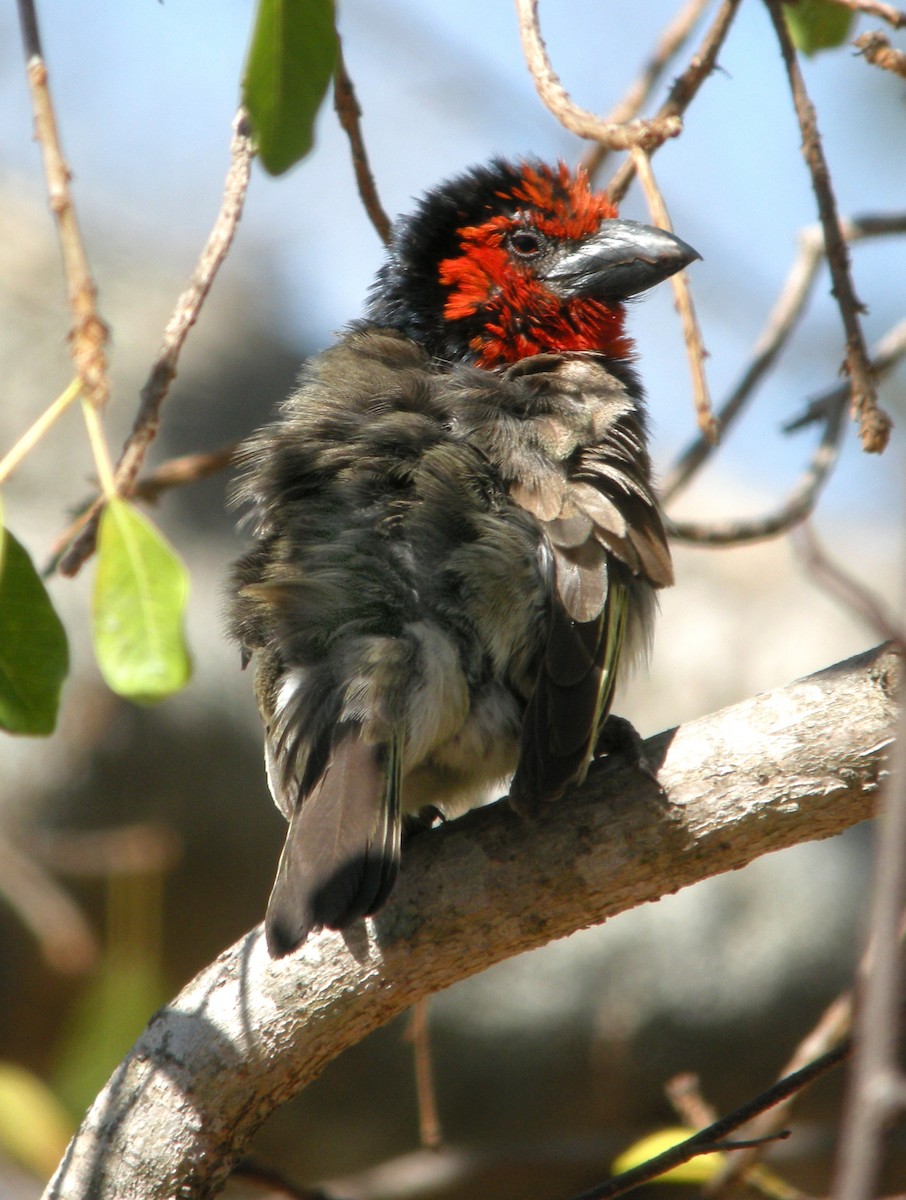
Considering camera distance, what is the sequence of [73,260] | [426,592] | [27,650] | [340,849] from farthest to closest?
1. [426,592]
2. [340,849]
3. [27,650]
4. [73,260]

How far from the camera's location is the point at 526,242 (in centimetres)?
316

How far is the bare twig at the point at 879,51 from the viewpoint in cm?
213

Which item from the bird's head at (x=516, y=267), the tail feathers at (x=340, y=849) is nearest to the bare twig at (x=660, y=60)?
the bird's head at (x=516, y=267)

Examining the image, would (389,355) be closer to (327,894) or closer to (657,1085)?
(327,894)

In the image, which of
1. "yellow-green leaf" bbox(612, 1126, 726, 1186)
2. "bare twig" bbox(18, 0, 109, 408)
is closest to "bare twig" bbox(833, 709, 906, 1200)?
"bare twig" bbox(18, 0, 109, 408)

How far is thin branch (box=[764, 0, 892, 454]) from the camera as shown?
221cm

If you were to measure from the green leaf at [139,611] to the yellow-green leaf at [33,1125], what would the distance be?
59.2 inches

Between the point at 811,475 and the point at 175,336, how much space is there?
1.87m

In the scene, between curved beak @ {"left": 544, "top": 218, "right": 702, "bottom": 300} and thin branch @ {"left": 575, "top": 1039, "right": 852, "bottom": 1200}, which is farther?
curved beak @ {"left": 544, "top": 218, "right": 702, "bottom": 300}

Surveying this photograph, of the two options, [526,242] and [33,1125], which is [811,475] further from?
[33,1125]

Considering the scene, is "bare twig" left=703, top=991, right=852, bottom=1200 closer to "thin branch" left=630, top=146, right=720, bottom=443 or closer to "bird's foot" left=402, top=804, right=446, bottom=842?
"bird's foot" left=402, top=804, right=446, bottom=842

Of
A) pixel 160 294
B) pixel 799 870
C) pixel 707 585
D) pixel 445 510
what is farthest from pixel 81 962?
pixel 160 294

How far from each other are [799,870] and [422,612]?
322cm

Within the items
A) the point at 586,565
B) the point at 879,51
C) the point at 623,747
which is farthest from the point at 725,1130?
the point at 879,51
